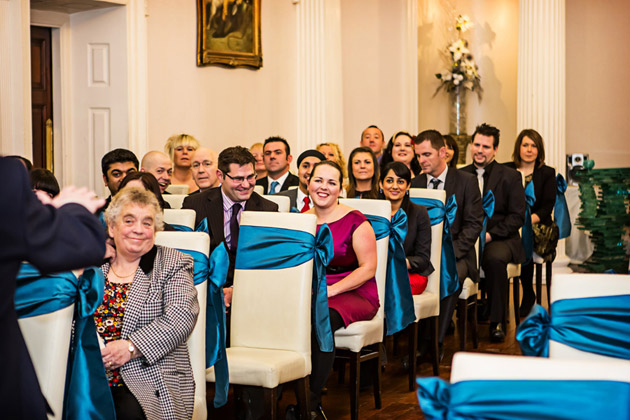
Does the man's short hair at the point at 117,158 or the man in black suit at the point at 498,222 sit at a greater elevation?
the man's short hair at the point at 117,158

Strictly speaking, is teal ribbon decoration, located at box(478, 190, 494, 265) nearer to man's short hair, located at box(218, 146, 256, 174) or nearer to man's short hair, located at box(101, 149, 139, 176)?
man's short hair, located at box(218, 146, 256, 174)

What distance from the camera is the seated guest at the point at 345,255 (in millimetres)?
4469

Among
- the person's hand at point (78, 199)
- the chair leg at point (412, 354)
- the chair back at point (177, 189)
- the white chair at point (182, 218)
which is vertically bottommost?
the chair leg at point (412, 354)

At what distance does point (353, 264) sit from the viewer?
460 cm

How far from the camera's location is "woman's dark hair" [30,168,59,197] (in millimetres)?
4723

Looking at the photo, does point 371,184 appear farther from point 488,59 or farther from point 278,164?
point 488,59

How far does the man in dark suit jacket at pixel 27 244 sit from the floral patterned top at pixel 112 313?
127 cm

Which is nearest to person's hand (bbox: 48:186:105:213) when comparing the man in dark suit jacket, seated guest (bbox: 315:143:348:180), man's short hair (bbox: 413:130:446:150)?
the man in dark suit jacket

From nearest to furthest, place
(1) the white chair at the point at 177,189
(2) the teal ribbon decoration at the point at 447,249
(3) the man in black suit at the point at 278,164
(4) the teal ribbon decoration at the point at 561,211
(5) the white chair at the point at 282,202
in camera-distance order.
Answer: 1. (5) the white chair at the point at 282,202
2. (2) the teal ribbon decoration at the point at 447,249
3. (1) the white chair at the point at 177,189
4. (3) the man in black suit at the point at 278,164
5. (4) the teal ribbon decoration at the point at 561,211

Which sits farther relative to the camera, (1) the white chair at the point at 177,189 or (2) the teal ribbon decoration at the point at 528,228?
(2) the teal ribbon decoration at the point at 528,228

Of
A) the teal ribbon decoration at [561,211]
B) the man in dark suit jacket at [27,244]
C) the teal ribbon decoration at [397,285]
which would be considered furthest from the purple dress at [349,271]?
the teal ribbon decoration at [561,211]

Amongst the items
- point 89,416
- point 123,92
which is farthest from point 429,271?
point 123,92

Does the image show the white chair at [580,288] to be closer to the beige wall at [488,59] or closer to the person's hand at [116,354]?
the person's hand at [116,354]

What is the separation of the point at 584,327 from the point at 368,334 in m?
2.35
